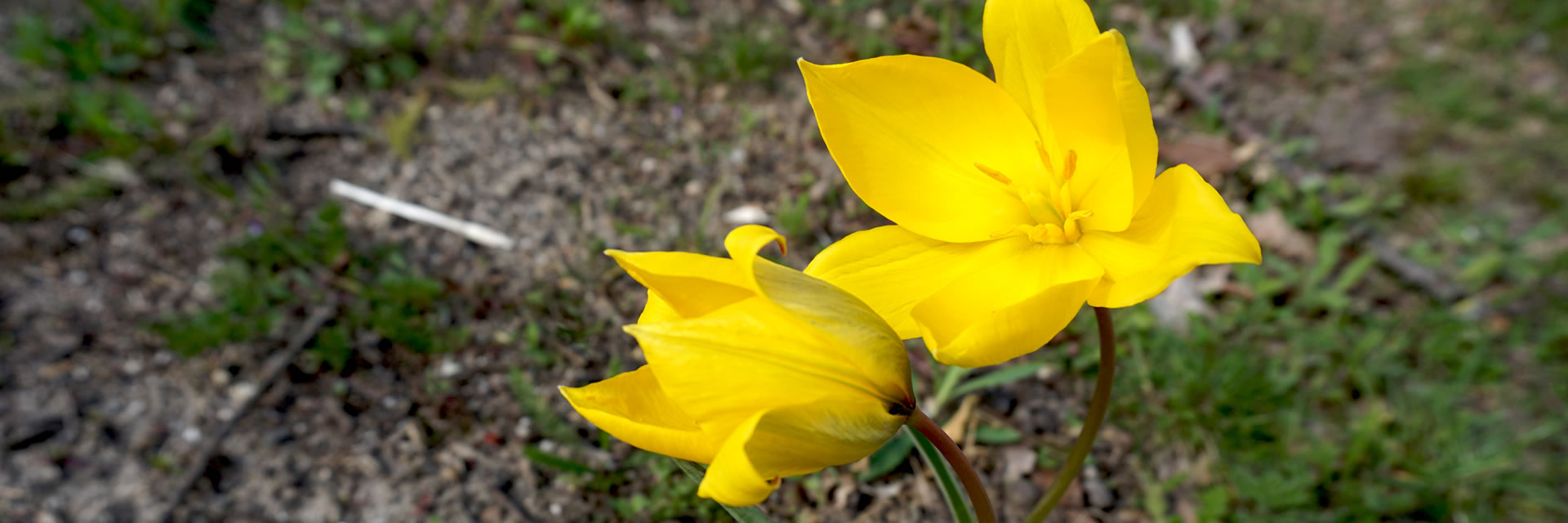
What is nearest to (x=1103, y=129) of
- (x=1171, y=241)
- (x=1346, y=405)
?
(x=1171, y=241)

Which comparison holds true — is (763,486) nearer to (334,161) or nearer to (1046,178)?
(1046,178)

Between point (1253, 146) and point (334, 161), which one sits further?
point (1253, 146)

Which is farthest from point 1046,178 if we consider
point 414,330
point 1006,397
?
point 414,330

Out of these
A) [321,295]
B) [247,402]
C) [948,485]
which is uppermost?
[948,485]

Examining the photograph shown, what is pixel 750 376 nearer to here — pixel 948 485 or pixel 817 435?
pixel 817 435

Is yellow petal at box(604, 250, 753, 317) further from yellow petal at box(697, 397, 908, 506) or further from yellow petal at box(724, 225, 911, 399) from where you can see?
yellow petal at box(697, 397, 908, 506)

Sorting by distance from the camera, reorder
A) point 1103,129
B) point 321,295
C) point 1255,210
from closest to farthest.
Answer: point 1103,129 < point 321,295 < point 1255,210
